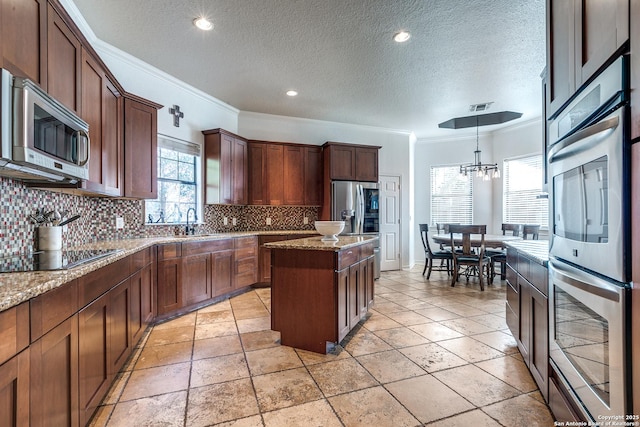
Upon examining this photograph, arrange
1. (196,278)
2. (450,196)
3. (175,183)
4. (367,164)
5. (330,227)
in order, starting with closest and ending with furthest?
(330,227) < (196,278) < (175,183) < (367,164) < (450,196)

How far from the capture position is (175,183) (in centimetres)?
410

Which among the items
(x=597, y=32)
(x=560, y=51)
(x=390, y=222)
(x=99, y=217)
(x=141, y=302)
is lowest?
(x=141, y=302)

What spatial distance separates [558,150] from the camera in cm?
140

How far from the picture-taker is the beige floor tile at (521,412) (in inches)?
65.2

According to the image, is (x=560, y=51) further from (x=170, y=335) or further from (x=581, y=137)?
(x=170, y=335)

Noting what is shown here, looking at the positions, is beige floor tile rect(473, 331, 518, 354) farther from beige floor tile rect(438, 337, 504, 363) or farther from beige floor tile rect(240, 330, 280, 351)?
beige floor tile rect(240, 330, 280, 351)

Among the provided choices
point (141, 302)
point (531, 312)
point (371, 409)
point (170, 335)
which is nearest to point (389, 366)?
point (371, 409)

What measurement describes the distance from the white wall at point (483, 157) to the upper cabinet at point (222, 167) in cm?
414

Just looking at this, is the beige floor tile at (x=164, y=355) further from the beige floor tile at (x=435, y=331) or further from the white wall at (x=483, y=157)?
the white wall at (x=483, y=157)

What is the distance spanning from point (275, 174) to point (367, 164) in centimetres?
161

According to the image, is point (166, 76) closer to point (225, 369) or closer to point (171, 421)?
point (225, 369)

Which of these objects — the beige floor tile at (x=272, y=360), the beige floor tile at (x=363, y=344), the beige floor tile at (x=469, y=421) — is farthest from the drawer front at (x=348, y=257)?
the beige floor tile at (x=469, y=421)

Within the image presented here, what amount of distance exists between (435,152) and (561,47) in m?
5.65

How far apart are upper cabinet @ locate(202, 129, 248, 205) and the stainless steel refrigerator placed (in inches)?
61.9
